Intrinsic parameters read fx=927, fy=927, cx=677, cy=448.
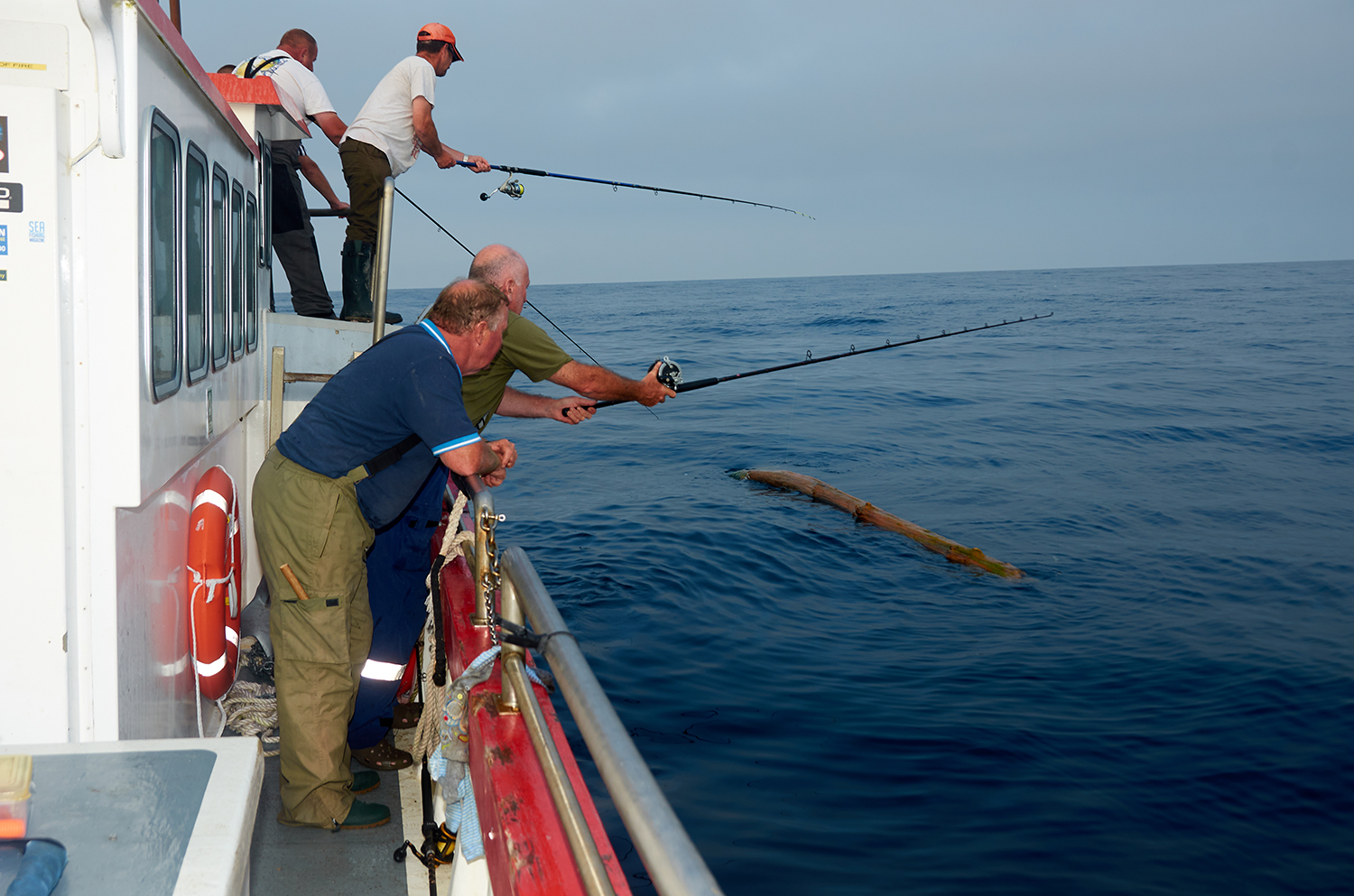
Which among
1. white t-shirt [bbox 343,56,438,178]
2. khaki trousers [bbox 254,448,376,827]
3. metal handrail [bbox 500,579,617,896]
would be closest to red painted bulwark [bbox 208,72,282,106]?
white t-shirt [bbox 343,56,438,178]

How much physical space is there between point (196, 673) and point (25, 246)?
1.62 meters

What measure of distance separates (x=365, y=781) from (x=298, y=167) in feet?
15.4

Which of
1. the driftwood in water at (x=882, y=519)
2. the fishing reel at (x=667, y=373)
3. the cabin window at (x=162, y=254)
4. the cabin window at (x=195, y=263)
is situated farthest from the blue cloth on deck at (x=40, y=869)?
the driftwood in water at (x=882, y=519)

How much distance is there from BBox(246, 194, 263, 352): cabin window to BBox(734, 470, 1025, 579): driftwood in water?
22.7ft

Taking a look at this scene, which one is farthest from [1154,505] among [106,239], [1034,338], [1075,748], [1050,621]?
[1034,338]

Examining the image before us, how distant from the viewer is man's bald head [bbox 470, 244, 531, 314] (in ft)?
13.8

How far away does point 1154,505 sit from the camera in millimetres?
12367

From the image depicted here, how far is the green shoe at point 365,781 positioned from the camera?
3518mm

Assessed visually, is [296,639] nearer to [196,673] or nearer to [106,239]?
[196,673]

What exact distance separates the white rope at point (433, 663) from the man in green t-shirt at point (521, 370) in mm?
673

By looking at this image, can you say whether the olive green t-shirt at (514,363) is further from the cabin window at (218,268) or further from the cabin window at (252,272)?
the cabin window at (252,272)

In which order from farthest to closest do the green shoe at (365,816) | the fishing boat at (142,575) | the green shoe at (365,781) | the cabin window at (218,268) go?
the cabin window at (218,268) → the green shoe at (365,781) → the green shoe at (365,816) → the fishing boat at (142,575)

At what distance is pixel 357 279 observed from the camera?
6.65 meters

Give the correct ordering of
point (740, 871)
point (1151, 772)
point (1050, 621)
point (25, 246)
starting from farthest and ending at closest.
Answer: point (1050, 621), point (1151, 772), point (740, 871), point (25, 246)
